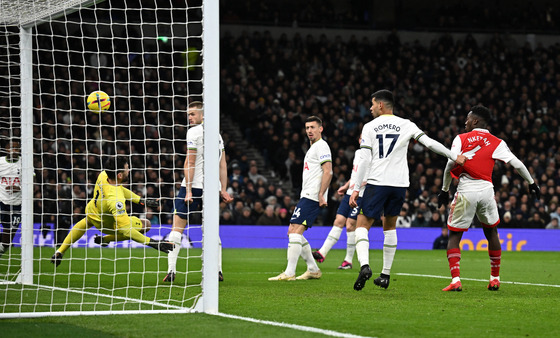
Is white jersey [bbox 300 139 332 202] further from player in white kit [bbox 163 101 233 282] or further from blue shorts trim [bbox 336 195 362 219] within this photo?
blue shorts trim [bbox 336 195 362 219]

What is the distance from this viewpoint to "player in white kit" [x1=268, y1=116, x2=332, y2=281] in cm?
1052

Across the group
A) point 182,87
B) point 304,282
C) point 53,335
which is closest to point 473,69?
point 182,87

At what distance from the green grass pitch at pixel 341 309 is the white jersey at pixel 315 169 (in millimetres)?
1148

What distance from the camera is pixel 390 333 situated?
18.6 feet

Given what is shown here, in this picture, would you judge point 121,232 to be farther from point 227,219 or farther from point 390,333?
point 227,219

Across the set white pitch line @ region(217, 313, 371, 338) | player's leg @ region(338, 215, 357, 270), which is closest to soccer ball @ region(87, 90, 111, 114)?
white pitch line @ region(217, 313, 371, 338)

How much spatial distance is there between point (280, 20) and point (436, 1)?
6469mm

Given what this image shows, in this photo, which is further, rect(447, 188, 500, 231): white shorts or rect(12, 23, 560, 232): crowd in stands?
rect(12, 23, 560, 232): crowd in stands

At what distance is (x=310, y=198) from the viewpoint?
1061 cm

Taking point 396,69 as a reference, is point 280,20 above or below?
above

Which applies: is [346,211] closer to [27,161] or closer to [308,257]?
[308,257]

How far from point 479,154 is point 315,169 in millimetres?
2337

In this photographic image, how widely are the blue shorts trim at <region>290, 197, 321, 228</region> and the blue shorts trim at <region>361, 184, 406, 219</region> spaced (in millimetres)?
1573

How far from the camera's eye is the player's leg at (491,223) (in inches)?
364
